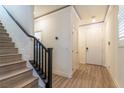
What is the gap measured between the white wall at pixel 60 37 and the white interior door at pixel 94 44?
2.98 m

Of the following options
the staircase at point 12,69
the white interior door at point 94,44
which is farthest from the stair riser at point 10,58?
the white interior door at point 94,44

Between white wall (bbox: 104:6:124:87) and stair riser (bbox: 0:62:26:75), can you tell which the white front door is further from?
stair riser (bbox: 0:62:26:75)

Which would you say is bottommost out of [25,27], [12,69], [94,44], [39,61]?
[12,69]

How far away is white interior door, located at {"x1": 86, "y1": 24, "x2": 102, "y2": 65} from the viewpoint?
273 inches

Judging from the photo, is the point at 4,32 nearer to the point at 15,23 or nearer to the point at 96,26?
the point at 15,23

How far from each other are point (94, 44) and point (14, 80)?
209 inches

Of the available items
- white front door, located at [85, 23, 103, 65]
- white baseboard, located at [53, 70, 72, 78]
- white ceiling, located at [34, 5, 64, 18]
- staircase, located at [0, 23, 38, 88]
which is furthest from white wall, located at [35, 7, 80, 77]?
white front door, located at [85, 23, 103, 65]

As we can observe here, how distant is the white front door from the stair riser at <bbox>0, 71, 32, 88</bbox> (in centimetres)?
473

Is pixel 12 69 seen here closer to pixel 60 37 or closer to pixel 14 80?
pixel 14 80

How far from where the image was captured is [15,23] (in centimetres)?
357

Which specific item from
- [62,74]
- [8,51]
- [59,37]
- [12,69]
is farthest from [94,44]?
[12,69]

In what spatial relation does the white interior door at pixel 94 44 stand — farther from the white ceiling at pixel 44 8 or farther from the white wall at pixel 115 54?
the white ceiling at pixel 44 8

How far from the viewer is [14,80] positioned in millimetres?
2600
